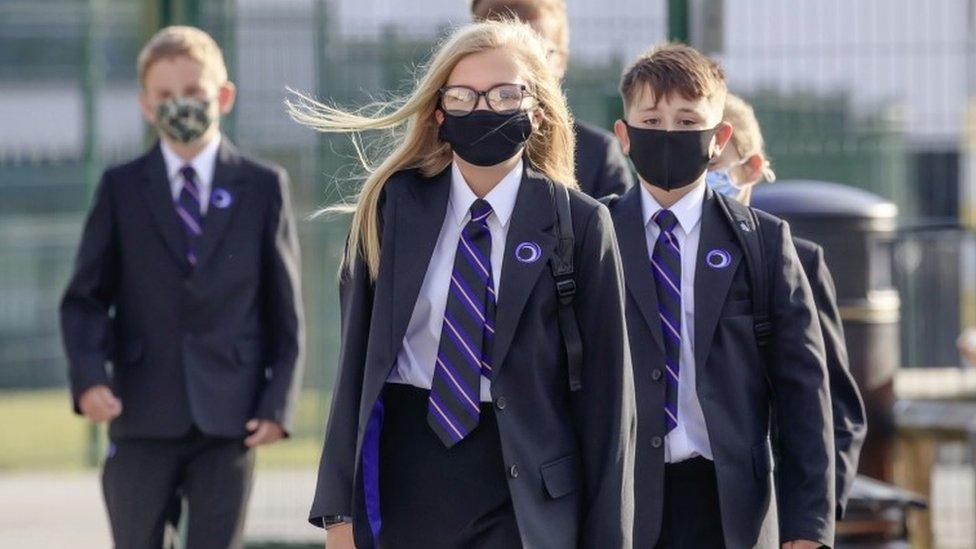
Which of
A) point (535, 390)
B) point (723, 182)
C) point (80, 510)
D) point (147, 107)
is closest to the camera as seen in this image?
point (535, 390)

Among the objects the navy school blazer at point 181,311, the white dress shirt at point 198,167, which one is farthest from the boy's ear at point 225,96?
the navy school blazer at point 181,311

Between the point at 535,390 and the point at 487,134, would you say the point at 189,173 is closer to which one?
the point at 487,134

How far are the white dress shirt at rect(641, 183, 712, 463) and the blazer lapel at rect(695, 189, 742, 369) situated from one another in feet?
0.09

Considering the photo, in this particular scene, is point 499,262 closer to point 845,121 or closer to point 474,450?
point 474,450

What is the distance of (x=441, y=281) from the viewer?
402 cm

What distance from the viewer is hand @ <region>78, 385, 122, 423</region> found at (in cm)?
621

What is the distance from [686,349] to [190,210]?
2.41 metres

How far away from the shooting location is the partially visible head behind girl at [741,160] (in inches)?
211

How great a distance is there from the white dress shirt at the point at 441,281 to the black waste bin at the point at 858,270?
2910mm

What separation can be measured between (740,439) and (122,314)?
8.67 ft

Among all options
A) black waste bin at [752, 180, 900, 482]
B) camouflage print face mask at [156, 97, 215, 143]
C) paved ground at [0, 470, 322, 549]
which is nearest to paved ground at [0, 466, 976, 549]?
paved ground at [0, 470, 322, 549]

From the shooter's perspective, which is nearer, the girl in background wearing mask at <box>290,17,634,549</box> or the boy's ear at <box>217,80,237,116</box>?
the girl in background wearing mask at <box>290,17,634,549</box>

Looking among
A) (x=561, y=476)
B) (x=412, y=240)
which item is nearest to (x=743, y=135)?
(x=412, y=240)

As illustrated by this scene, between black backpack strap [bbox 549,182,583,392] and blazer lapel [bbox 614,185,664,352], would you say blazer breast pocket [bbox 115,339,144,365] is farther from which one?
black backpack strap [bbox 549,182,583,392]
